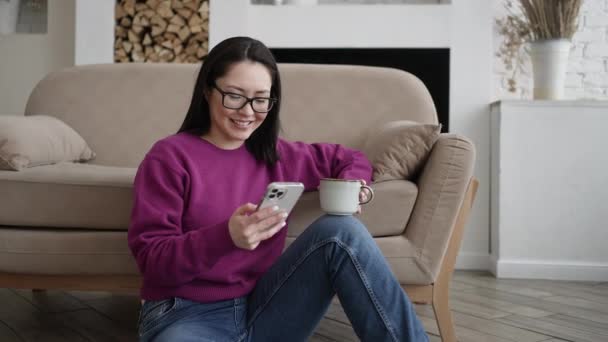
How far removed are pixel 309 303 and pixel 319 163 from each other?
428 millimetres

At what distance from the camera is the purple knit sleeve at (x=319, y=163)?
4.40 feet

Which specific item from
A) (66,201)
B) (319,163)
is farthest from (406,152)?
(66,201)

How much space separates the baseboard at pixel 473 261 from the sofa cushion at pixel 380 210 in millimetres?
1477

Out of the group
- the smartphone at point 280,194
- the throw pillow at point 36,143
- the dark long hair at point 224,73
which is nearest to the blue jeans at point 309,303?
the smartphone at point 280,194

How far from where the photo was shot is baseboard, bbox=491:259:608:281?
253cm

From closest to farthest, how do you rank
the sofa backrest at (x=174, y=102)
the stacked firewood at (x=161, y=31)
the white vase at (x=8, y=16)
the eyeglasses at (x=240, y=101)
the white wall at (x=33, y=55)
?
the eyeglasses at (x=240, y=101) < the sofa backrest at (x=174, y=102) < the stacked firewood at (x=161, y=31) < the white wall at (x=33, y=55) < the white vase at (x=8, y=16)

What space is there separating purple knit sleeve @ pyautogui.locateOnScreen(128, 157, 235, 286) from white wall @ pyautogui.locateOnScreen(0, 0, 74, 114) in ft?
9.25

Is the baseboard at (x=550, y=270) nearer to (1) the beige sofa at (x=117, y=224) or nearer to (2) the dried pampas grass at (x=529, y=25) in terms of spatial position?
(2) the dried pampas grass at (x=529, y=25)

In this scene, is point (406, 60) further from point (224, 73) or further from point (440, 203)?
point (224, 73)

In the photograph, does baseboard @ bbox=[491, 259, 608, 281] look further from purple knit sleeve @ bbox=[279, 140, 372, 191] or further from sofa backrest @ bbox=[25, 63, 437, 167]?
purple knit sleeve @ bbox=[279, 140, 372, 191]

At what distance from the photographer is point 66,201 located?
1.55m

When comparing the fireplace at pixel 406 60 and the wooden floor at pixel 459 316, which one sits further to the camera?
the fireplace at pixel 406 60

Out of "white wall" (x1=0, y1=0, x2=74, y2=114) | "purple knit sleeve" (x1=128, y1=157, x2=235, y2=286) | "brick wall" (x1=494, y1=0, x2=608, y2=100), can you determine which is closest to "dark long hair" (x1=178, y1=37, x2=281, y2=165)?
"purple knit sleeve" (x1=128, y1=157, x2=235, y2=286)

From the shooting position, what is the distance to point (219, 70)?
1.14 meters
